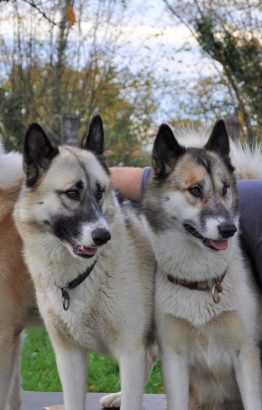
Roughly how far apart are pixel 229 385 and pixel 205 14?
835 centimetres

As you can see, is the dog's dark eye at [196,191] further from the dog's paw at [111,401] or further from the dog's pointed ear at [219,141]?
the dog's paw at [111,401]

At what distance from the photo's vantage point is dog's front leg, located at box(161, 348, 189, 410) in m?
3.06

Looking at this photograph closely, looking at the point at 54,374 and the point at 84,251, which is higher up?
the point at 84,251

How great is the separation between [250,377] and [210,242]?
24.2 inches

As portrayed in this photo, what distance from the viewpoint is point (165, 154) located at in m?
3.15

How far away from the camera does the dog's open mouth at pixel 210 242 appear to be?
2.89m

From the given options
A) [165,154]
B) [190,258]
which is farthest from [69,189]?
[190,258]

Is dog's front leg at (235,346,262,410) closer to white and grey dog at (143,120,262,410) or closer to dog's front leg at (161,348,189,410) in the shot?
white and grey dog at (143,120,262,410)

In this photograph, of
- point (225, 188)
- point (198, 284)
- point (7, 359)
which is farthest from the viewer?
point (7, 359)

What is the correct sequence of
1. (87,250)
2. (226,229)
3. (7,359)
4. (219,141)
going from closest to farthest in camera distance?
(226,229), (87,250), (219,141), (7,359)

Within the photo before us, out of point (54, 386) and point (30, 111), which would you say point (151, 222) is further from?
point (30, 111)

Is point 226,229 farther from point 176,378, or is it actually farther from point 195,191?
point 176,378

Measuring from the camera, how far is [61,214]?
2965 mm

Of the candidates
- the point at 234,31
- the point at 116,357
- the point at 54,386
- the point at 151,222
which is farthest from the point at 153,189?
the point at 234,31
